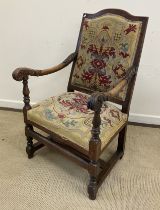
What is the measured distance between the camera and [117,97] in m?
1.59

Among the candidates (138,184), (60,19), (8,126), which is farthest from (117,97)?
(8,126)

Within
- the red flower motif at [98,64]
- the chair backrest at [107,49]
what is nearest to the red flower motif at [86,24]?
the chair backrest at [107,49]

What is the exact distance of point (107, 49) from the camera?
1.61m

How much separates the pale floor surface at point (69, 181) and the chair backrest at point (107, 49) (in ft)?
1.70

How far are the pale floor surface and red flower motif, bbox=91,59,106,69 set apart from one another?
70cm

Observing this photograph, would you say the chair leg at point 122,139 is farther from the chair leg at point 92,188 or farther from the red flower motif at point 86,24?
the red flower motif at point 86,24

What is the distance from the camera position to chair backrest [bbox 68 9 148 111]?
1.52 meters

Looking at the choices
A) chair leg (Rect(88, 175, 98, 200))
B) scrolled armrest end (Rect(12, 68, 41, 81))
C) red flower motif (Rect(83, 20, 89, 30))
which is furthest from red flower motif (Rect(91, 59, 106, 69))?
chair leg (Rect(88, 175, 98, 200))

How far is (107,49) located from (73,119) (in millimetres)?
520

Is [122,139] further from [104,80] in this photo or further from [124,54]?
[124,54]

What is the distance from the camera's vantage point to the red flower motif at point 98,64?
1.63 meters

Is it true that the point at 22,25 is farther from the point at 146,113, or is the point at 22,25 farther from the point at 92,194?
the point at 92,194

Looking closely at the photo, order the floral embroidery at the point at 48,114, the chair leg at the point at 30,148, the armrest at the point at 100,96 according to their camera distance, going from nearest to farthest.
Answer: the armrest at the point at 100,96 → the floral embroidery at the point at 48,114 → the chair leg at the point at 30,148

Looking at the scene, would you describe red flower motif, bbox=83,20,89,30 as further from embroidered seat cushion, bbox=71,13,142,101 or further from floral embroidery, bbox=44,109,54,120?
floral embroidery, bbox=44,109,54,120
